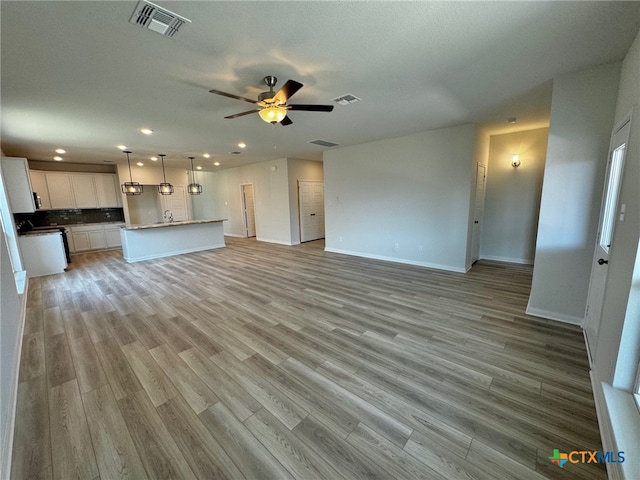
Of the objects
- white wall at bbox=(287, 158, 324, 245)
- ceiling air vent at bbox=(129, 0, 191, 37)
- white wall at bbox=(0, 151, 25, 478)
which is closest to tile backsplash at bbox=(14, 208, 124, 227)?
white wall at bbox=(287, 158, 324, 245)

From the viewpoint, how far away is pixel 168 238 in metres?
6.92

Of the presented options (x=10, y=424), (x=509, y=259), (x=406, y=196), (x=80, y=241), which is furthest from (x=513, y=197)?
(x=80, y=241)

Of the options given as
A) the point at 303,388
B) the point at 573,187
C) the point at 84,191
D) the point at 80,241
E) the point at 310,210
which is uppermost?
the point at 84,191

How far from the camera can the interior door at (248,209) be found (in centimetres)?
961

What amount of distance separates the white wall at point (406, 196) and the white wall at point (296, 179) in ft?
4.51

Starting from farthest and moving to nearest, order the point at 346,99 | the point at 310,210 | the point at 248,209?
the point at 248,209 → the point at 310,210 → the point at 346,99

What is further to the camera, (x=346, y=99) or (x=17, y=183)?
(x=17, y=183)

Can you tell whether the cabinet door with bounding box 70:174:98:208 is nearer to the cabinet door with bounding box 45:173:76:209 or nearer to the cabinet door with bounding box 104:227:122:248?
the cabinet door with bounding box 45:173:76:209

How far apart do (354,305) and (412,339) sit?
99 cm

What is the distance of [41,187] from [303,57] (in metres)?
9.03

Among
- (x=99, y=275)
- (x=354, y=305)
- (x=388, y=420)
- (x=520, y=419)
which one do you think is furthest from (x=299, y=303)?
(x=99, y=275)

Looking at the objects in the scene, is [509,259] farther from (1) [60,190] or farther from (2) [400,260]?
(1) [60,190]

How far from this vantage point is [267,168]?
826 centimetres

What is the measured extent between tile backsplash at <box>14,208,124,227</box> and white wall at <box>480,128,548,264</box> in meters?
11.0
